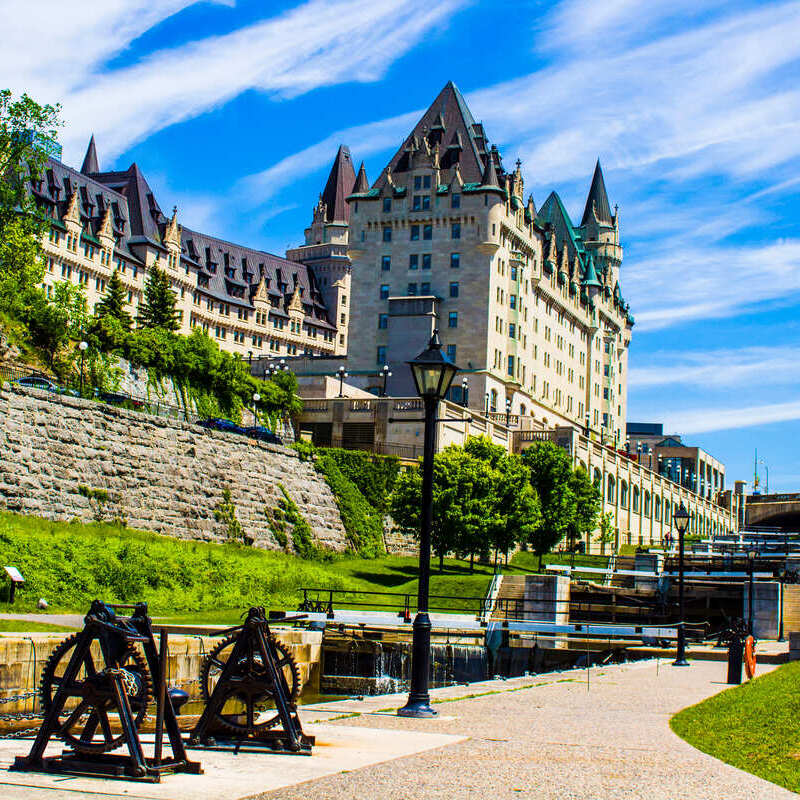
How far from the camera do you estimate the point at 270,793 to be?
9547mm

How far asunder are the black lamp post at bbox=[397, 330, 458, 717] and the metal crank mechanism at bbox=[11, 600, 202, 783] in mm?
5573

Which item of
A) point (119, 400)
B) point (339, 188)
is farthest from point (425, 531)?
point (339, 188)

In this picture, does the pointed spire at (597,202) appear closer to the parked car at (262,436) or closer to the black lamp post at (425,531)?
the parked car at (262,436)

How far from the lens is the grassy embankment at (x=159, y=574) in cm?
3241

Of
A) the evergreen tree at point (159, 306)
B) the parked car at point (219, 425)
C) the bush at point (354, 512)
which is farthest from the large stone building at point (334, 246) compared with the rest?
the parked car at point (219, 425)

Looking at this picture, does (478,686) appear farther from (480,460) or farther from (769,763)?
(480,460)

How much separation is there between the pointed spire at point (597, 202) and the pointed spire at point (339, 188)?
48.7m

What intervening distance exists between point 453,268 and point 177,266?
4701cm

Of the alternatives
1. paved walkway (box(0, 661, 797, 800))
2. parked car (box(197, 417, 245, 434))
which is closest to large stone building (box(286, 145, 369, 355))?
parked car (box(197, 417, 245, 434))

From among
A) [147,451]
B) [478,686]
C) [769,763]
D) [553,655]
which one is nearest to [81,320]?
[147,451]

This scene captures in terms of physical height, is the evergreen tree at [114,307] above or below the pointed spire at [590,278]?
below

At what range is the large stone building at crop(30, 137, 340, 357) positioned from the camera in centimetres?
11588

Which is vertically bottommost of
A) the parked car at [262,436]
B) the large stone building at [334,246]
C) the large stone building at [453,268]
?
the parked car at [262,436]

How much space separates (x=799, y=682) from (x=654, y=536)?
9191cm
